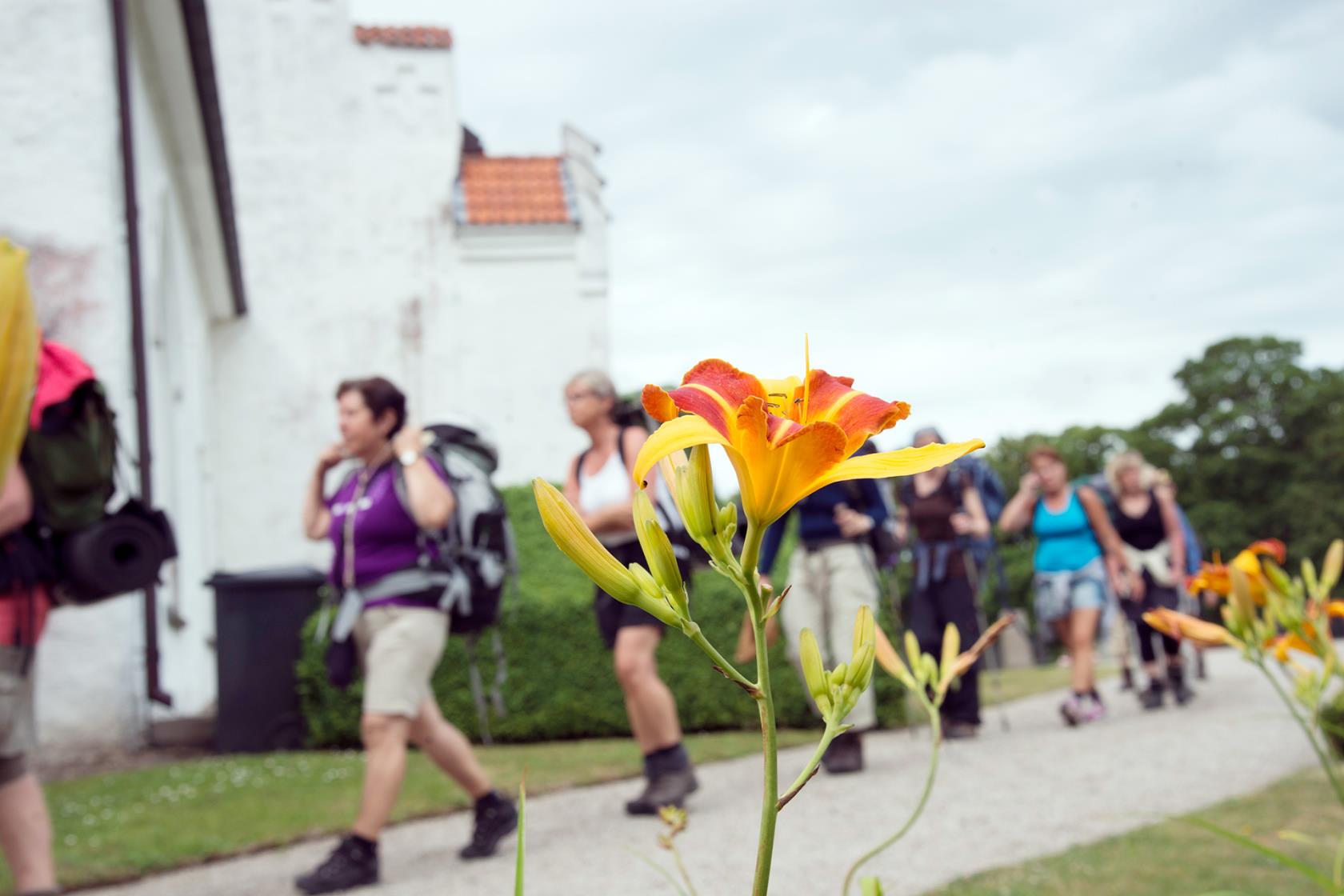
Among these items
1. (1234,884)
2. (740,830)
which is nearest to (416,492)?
(740,830)

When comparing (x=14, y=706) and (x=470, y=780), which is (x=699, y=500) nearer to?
(x=14, y=706)

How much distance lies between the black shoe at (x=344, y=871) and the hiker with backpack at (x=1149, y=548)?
5.52m

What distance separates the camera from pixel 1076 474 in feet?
166

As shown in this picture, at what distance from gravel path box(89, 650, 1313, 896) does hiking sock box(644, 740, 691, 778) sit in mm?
230

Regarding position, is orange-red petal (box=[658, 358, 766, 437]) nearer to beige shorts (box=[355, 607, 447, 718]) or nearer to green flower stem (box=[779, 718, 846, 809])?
green flower stem (box=[779, 718, 846, 809])

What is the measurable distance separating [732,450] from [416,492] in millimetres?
3508

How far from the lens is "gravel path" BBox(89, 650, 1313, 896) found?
3887mm

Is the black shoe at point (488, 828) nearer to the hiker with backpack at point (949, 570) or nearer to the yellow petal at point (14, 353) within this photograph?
the hiker with backpack at point (949, 570)

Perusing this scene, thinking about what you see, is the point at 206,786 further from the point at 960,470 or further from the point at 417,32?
the point at 417,32

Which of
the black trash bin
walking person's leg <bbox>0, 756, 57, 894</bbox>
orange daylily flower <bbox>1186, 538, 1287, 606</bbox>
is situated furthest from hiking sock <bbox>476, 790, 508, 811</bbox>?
the black trash bin

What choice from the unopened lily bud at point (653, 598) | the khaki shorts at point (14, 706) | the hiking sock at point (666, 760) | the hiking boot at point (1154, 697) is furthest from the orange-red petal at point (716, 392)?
the hiking boot at point (1154, 697)

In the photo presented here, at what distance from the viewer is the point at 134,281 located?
7398 mm

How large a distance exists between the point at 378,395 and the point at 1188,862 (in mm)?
3053

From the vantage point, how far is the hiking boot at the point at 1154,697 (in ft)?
26.2
